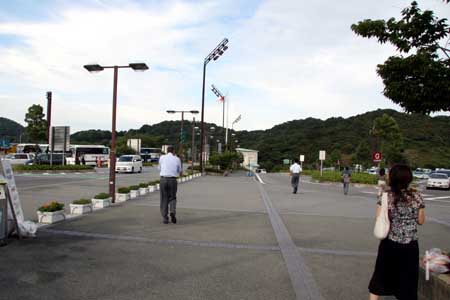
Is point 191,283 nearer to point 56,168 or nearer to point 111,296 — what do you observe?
point 111,296

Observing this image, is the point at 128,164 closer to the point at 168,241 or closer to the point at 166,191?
the point at 166,191

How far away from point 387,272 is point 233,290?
1.75 m

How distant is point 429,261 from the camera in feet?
13.8

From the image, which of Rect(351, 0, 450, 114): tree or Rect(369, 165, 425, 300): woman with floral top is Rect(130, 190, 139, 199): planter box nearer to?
Rect(351, 0, 450, 114): tree

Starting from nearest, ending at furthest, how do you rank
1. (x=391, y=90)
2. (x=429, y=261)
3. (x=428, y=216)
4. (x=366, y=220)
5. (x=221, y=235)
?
(x=429, y=261)
(x=391, y=90)
(x=221, y=235)
(x=366, y=220)
(x=428, y=216)

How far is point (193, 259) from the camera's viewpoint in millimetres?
5918

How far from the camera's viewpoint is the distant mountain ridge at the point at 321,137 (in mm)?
66500

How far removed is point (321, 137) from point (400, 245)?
8577cm

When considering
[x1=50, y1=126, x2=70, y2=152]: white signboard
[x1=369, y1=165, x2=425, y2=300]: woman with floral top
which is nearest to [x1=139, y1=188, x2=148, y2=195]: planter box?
[x1=369, y1=165, x2=425, y2=300]: woman with floral top

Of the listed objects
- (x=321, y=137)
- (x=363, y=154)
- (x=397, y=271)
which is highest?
(x=321, y=137)

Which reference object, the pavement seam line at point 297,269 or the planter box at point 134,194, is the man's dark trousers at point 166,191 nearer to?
the pavement seam line at point 297,269

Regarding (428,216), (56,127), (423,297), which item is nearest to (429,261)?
(423,297)

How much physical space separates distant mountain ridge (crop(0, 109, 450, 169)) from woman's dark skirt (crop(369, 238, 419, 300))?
157 feet

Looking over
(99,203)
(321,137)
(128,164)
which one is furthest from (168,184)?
(321,137)
